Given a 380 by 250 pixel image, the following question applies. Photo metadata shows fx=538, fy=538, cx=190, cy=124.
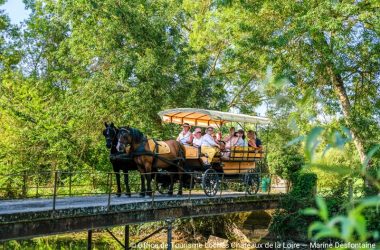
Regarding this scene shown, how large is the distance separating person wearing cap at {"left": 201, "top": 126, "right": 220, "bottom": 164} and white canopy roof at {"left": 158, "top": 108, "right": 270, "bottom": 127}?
0.58m

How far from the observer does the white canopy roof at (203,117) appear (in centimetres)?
1600

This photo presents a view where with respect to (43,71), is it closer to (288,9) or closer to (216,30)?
(216,30)

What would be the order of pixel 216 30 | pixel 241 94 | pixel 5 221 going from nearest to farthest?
pixel 5 221 < pixel 216 30 < pixel 241 94

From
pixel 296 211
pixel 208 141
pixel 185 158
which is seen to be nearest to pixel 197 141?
pixel 208 141

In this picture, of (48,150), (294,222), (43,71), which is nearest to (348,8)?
(294,222)

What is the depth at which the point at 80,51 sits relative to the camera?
943 inches

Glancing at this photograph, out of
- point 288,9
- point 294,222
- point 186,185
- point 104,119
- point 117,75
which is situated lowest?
point 294,222

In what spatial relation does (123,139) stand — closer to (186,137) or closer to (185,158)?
(185,158)

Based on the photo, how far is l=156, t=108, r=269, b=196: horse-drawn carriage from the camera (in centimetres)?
1583

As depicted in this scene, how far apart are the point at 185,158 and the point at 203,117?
2498 millimetres

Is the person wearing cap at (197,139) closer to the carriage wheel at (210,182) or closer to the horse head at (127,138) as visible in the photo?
the carriage wheel at (210,182)

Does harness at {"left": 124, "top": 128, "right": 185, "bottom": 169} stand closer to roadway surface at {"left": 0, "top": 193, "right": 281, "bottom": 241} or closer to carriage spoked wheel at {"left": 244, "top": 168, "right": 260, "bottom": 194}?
roadway surface at {"left": 0, "top": 193, "right": 281, "bottom": 241}

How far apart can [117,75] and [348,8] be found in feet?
32.5

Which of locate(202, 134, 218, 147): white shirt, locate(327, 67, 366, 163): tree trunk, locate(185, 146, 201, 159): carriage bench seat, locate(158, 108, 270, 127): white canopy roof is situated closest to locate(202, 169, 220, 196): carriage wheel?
locate(185, 146, 201, 159): carriage bench seat
